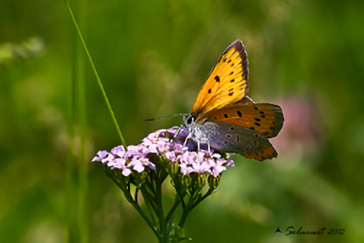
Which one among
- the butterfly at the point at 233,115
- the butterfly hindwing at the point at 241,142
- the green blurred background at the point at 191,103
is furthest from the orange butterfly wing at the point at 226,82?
the green blurred background at the point at 191,103

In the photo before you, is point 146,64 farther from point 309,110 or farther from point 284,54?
point 309,110

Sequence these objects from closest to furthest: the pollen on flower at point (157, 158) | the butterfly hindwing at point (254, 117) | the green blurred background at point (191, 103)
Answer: the pollen on flower at point (157, 158) → the butterfly hindwing at point (254, 117) → the green blurred background at point (191, 103)

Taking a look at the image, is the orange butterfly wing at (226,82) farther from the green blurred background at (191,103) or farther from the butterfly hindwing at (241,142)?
the green blurred background at (191,103)

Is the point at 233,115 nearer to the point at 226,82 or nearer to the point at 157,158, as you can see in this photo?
the point at 226,82

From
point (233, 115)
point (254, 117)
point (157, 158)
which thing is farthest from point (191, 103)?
point (157, 158)

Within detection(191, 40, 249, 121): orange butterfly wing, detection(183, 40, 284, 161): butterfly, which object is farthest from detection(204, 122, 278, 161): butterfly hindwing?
detection(191, 40, 249, 121): orange butterfly wing

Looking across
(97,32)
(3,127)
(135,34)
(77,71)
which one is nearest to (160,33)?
(135,34)

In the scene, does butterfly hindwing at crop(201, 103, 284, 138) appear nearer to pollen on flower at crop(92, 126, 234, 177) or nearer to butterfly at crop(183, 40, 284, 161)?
butterfly at crop(183, 40, 284, 161)
